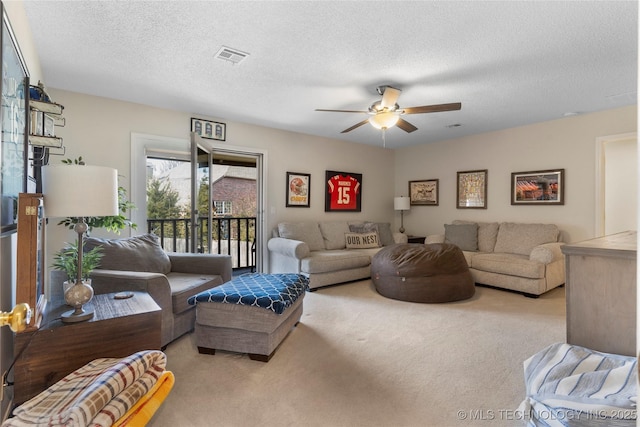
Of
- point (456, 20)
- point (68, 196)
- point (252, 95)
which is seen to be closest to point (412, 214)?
point (252, 95)

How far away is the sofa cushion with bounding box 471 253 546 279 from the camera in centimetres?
370

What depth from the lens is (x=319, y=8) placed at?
1.91 m

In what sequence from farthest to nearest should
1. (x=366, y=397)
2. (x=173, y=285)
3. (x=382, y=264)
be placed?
(x=382, y=264)
(x=173, y=285)
(x=366, y=397)

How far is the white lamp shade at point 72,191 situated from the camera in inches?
62.4

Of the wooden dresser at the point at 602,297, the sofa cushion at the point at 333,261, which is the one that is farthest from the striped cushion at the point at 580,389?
the sofa cushion at the point at 333,261

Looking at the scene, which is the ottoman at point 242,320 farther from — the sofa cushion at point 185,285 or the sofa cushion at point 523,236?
the sofa cushion at point 523,236

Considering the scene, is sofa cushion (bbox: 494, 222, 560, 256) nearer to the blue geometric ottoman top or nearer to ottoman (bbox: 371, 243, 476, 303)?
ottoman (bbox: 371, 243, 476, 303)

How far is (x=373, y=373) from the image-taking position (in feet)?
6.72

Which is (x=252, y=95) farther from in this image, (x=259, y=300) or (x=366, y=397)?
(x=366, y=397)

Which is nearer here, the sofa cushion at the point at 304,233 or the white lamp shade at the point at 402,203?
the sofa cushion at the point at 304,233

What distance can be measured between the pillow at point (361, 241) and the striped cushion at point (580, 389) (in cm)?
339

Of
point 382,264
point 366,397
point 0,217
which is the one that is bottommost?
point 366,397

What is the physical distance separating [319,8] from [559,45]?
1.78 meters

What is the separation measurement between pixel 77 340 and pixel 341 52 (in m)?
2.42
